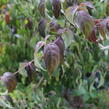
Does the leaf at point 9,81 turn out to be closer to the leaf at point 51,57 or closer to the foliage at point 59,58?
the foliage at point 59,58

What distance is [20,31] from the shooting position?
8.68 feet

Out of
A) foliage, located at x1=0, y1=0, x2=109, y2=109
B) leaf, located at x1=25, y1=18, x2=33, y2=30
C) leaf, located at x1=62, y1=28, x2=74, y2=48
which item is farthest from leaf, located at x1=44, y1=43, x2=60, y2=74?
leaf, located at x1=25, y1=18, x2=33, y2=30

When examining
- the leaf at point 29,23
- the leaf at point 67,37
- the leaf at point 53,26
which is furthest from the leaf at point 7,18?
the leaf at point 67,37

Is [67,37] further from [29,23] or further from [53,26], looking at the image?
[29,23]

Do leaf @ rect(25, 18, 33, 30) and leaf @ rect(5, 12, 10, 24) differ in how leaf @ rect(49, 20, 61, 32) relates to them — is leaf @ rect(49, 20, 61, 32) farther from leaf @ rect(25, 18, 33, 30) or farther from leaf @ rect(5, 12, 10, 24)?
leaf @ rect(5, 12, 10, 24)

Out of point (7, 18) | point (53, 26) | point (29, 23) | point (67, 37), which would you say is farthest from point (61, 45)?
point (7, 18)

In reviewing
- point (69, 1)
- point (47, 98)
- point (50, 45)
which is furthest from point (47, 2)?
point (47, 98)

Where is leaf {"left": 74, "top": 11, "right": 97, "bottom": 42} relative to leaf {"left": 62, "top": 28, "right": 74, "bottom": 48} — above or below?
above

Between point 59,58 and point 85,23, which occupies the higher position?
point 85,23

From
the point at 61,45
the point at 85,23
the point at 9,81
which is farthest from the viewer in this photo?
the point at 9,81

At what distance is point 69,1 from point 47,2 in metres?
0.09

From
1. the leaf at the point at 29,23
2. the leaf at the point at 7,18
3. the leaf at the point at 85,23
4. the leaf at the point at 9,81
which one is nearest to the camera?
the leaf at the point at 85,23

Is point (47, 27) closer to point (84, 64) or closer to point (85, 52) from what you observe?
point (85, 52)

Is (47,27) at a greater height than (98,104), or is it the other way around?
(47,27)
